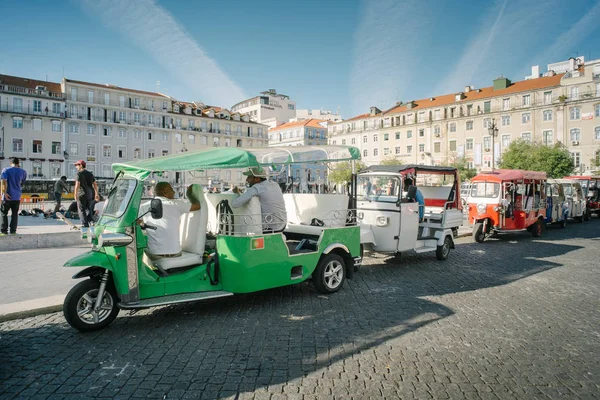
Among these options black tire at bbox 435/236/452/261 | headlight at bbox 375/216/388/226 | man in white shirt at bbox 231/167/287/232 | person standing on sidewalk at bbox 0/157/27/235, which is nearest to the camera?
man in white shirt at bbox 231/167/287/232

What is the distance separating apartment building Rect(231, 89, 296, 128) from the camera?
97250 mm

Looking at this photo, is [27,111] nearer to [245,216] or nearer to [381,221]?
[381,221]

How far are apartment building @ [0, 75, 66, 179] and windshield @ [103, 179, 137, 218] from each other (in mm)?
63320

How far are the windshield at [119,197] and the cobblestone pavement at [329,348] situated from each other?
1558mm

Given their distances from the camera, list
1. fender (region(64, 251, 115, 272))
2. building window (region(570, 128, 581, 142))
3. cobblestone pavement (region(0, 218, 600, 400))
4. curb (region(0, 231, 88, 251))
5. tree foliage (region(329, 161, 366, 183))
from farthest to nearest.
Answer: building window (region(570, 128, 581, 142))
curb (region(0, 231, 88, 251))
tree foliage (region(329, 161, 366, 183))
fender (region(64, 251, 115, 272))
cobblestone pavement (region(0, 218, 600, 400))

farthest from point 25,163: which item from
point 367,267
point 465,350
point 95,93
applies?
point 465,350

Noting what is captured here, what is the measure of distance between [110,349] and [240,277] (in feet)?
6.18

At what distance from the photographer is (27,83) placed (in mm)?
62000

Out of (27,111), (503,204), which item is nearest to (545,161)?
(503,204)

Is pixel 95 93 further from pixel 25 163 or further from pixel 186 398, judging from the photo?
pixel 186 398

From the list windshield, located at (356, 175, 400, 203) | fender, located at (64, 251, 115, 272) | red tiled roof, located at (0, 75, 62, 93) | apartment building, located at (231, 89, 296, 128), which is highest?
apartment building, located at (231, 89, 296, 128)

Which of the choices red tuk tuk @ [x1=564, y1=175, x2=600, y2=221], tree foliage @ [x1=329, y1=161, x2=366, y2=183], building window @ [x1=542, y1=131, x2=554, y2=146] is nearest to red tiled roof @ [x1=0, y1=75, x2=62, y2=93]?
tree foliage @ [x1=329, y1=161, x2=366, y2=183]

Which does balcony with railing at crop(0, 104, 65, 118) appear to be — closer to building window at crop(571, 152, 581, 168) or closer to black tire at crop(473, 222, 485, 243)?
black tire at crop(473, 222, 485, 243)

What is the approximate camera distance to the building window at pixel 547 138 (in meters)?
57.2
